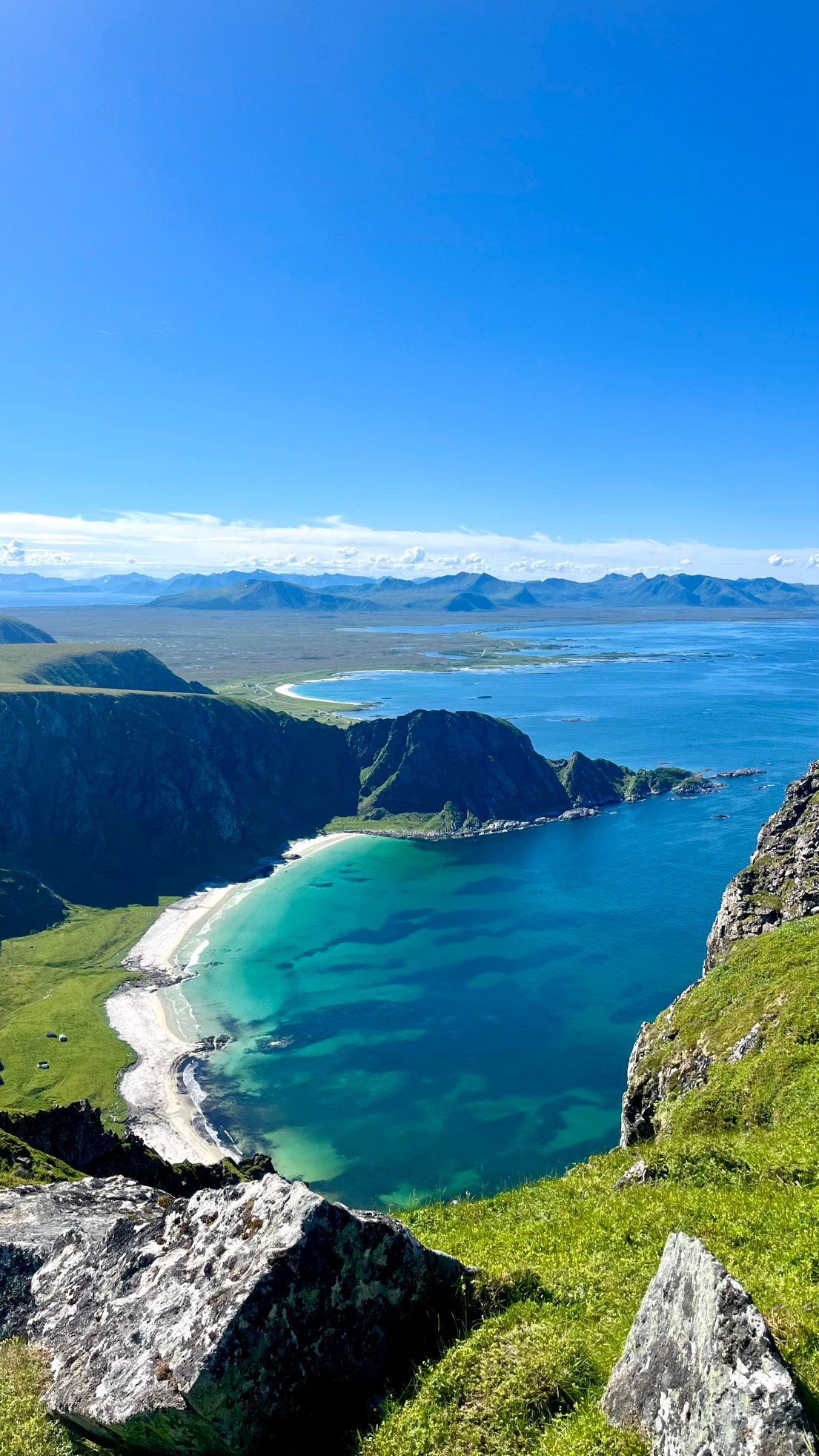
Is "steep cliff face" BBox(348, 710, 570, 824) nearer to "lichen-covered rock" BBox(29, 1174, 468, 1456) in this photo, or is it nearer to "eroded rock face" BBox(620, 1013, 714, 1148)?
"eroded rock face" BBox(620, 1013, 714, 1148)

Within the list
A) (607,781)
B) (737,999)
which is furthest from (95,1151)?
(607,781)

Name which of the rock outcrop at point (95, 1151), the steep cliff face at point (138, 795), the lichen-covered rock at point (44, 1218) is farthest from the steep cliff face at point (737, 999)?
the steep cliff face at point (138, 795)

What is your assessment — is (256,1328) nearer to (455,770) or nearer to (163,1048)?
(163,1048)

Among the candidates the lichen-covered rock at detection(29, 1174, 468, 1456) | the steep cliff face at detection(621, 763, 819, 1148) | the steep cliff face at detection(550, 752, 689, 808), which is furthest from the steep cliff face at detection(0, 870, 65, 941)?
the lichen-covered rock at detection(29, 1174, 468, 1456)

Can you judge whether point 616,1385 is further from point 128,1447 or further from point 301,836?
point 301,836

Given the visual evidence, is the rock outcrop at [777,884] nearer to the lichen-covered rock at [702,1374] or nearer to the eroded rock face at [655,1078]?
the eroded rock face at [655,1078]

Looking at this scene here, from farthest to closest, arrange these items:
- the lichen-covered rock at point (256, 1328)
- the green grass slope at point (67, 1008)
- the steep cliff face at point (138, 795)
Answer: the steep cliff face at point (138, 795), the green grass slope at point (67, 1008), the lichen-covered rock at point (256, 1328)

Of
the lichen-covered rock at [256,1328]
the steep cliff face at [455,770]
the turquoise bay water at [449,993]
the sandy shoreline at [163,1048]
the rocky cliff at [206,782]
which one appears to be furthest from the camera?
the steep cliff face at [455,770]
